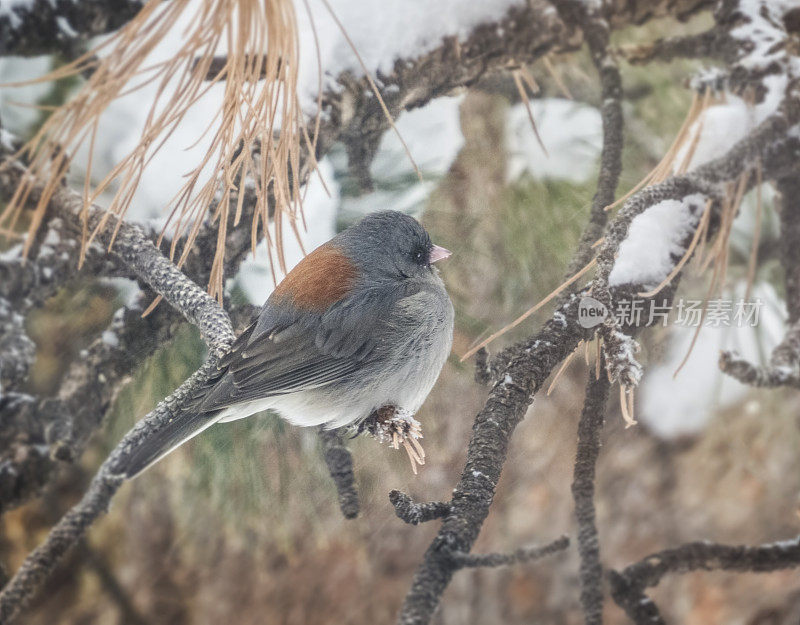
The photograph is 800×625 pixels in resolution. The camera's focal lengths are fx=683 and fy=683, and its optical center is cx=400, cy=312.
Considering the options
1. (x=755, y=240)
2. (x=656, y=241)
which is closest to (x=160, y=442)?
(x=656, y=241)

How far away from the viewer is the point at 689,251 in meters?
0.67

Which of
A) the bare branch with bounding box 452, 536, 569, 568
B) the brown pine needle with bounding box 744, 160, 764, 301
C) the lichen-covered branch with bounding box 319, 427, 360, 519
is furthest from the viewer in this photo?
the brown pine needle with bounding box 744, 160, 764, 301

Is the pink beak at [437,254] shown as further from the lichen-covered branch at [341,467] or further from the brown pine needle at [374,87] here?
the lichen-covered branch at [341,467]

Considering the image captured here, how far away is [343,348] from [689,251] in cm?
35

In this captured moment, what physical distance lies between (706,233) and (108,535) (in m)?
0.63

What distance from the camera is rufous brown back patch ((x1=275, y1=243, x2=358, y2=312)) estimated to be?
593 millimetres

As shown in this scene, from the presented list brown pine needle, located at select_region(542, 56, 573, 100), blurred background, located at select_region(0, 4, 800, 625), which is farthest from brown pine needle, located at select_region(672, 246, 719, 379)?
brown pine needle, located at select_region(542, 56, 573, 100)

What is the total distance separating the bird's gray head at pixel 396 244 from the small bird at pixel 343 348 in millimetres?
10

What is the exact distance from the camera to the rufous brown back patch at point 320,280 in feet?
1.95

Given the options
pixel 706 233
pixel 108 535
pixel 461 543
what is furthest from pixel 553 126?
pixel 108 535

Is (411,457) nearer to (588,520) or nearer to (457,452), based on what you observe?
(457,452)

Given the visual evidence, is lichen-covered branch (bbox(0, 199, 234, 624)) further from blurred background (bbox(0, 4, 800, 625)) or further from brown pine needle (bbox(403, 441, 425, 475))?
brown pine needle (bbox(403, 441, 425, 475))

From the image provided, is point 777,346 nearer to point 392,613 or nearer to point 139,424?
point 392,613

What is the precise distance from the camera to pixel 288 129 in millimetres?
588
